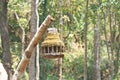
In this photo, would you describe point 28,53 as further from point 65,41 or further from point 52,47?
point 65,41

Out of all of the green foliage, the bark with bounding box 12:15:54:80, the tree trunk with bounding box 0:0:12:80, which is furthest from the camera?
the green foliage

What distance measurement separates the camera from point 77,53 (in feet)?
62.6

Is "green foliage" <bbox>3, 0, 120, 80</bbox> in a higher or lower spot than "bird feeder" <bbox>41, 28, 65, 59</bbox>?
lower

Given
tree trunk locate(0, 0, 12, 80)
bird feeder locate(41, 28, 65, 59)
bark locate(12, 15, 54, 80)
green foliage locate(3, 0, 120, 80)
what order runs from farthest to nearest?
green foliage locate(3, 0, 120, 80), tree trunk locate(0, 0, 12, 80), bird feeder locate(41, 28, 65, 59), bark locate(12, 15, 54, 80)

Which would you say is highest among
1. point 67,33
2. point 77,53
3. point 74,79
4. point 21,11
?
point 21,11

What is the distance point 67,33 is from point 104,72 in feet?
11.6

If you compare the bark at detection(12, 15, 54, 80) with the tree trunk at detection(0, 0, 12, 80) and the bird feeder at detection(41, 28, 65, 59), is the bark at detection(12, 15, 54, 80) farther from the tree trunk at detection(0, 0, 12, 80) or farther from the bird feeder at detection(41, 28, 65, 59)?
the tree trunk at detection(0, 0, 12, 80)

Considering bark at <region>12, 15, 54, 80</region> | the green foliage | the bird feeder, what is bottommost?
the green foliage

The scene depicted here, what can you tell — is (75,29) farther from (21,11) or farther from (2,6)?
(2,6)

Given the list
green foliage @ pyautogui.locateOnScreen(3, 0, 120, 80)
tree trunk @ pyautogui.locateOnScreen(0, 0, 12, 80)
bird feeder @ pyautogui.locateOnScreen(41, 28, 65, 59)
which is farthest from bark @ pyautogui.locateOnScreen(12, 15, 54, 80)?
green foliage @ pyautogui.locateOnScreen(3, 0, 120, 80)

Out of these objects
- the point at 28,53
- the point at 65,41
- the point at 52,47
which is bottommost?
the point at 65,41

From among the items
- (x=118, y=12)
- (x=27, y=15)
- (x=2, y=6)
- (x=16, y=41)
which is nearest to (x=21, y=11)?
(x=27, y=15)

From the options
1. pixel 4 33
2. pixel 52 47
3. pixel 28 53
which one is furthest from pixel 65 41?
pixel 28 53

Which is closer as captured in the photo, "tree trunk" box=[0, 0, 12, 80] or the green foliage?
"tree trunk" box=[0, 0, 12, 80]
